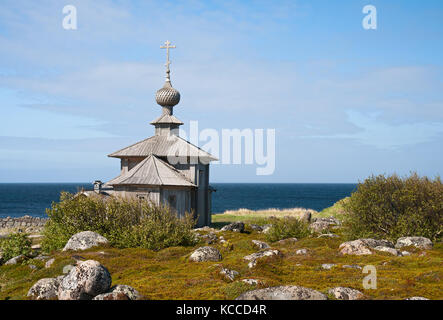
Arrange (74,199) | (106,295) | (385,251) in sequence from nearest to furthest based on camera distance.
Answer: (106,295) < (385,251) < (74,199)

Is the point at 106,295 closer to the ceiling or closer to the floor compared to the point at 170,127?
closer to the floor

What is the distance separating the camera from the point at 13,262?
21859mm

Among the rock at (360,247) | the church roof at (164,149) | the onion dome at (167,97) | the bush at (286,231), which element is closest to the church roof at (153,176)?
the church roof at (164,149)

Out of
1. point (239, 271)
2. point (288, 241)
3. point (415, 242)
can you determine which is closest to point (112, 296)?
point (239, 271)

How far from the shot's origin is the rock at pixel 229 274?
15200mm

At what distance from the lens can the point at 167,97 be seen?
40.2m

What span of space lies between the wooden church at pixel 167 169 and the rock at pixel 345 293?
68.9 ft

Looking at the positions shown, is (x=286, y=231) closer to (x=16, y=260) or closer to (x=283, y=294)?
(x=16, y=260)

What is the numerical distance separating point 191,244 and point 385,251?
11.0 m

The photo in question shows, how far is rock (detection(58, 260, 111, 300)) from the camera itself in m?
12.4
